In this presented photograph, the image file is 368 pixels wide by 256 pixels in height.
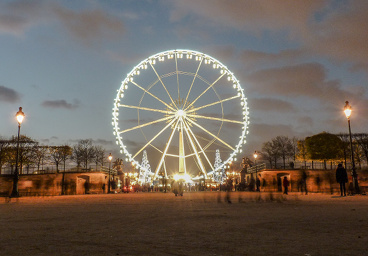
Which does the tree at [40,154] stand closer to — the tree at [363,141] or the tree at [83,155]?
the tree at [83,155]

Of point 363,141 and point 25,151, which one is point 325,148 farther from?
point 25,151

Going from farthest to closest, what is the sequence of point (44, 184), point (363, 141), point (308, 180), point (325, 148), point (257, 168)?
point (363, 141) < point (325, 148) < point (257, 168) < point (308, 180) < point (44, 184)

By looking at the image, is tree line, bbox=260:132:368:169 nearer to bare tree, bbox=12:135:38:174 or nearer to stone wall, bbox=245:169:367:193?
stone wall, bbox=245:169:367:193

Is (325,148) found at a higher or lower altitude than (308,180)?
higher

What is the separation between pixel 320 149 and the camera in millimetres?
Answer: 60906

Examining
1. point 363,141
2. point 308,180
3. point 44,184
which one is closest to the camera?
point 44,184

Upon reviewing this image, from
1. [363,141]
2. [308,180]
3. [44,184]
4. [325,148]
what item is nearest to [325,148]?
[325,148]

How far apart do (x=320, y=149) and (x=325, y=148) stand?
78 cm

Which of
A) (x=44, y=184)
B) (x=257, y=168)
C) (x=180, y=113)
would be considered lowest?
(x=44, y=184)

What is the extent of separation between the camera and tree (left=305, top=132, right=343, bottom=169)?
198ft

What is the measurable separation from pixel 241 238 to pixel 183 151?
37.8 metres

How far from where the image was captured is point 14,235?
6109 millimetres

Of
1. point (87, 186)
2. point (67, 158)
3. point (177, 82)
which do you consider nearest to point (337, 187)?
point (177, 82)

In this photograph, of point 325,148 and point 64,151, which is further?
point 64,151
